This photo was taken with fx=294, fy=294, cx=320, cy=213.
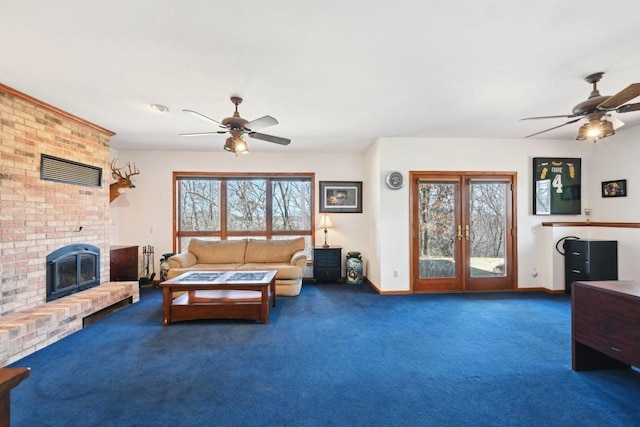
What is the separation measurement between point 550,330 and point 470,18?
324 centimetres

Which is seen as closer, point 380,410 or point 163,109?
point 380,410

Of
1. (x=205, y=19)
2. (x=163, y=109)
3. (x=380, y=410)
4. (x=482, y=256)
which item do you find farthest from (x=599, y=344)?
(x=163, y=109)

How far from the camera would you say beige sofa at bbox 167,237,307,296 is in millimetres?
4781

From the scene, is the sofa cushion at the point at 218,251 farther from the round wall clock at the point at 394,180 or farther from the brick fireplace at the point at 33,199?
the round wall clock at the point at 394,180

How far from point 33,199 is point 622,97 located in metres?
5.56

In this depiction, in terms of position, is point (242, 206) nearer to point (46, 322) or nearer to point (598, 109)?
point (46, 322)

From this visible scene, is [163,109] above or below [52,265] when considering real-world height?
above

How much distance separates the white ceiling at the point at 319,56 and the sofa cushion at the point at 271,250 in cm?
237

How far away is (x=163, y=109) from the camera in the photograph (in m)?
Answer: 3.42

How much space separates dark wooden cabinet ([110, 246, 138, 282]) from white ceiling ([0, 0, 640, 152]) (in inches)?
82.4

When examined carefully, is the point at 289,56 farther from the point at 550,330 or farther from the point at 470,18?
the point at 550,330

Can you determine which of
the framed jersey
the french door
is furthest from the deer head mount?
the framed jersey

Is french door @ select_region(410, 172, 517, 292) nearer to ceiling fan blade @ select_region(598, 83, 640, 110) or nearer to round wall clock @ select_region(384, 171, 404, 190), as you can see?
round wall clock @ select_region(384, 171, 404, 190)

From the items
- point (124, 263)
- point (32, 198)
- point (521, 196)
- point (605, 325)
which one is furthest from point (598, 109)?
point (124, 263)
